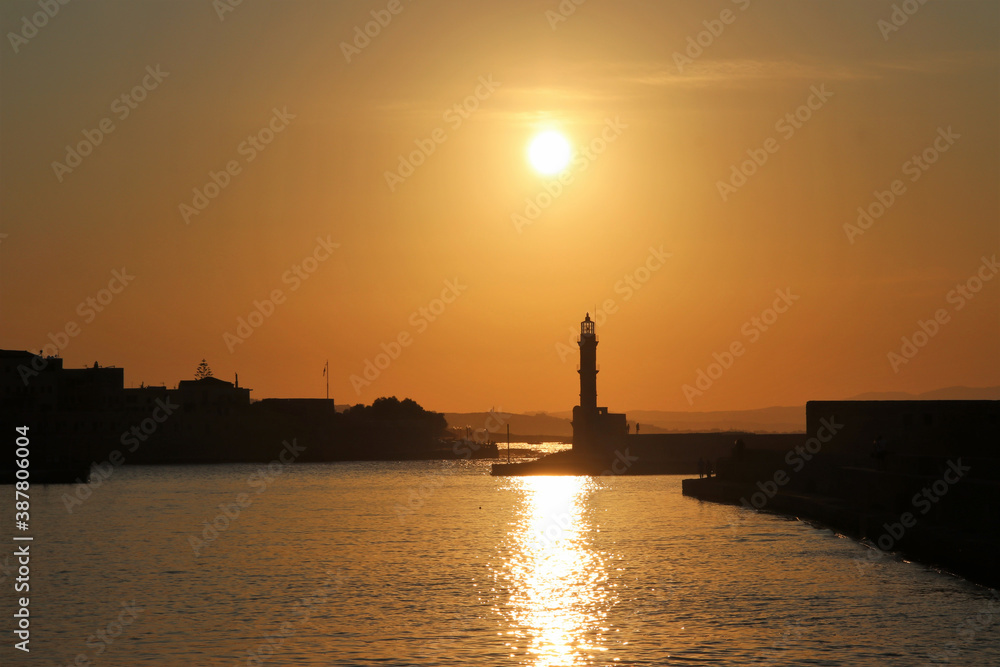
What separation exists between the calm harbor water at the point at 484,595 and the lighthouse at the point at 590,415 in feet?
201

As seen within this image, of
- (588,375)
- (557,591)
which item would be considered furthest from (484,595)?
(588,375)

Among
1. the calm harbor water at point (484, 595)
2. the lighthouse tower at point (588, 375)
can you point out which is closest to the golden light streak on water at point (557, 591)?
the calm harbor water at point (484, 595)

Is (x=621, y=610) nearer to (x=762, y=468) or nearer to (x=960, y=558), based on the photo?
(x=960, y=558)

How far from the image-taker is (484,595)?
108 feet

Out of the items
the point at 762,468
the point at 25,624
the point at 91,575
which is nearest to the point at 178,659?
the point at 25,624

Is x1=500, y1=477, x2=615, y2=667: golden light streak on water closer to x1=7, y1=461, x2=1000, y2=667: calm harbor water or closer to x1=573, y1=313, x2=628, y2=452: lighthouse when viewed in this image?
x1=7, y1=461, x2=1000, y2=667: calm harbor water

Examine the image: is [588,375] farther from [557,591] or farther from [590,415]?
[557,591]

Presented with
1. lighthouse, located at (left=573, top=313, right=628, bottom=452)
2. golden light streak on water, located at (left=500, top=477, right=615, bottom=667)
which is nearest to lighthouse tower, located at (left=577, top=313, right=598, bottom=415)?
lighthouse, located at (left=573, top=313, right=628, bottom=452)

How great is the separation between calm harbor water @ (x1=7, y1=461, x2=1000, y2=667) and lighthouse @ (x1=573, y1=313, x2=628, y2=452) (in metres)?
61.2

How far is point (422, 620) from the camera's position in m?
28.8

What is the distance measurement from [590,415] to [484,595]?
9306 centimetres

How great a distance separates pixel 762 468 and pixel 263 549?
121 feet

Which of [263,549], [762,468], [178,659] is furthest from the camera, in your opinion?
[762,468]

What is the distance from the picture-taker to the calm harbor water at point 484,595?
25031 mm
